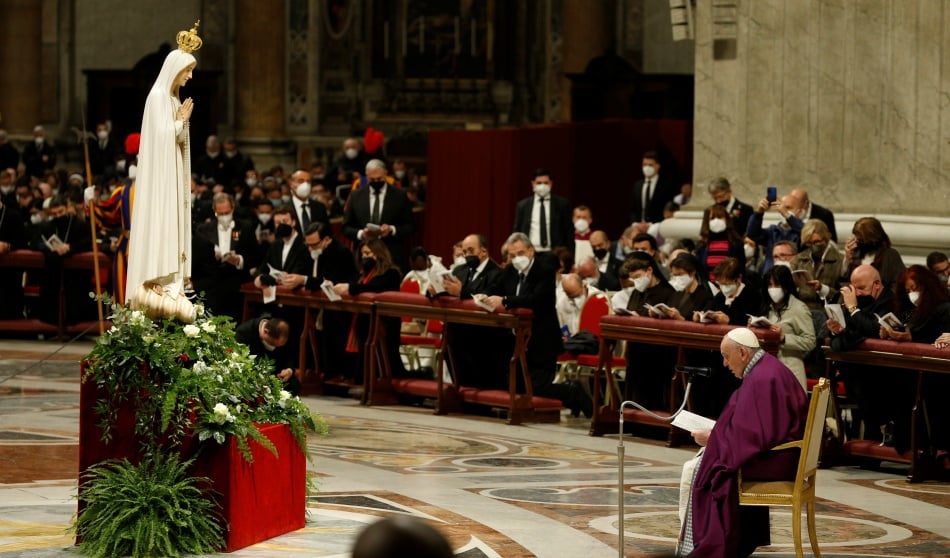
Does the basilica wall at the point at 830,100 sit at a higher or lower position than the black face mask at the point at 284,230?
higher

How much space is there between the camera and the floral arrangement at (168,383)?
8547mm

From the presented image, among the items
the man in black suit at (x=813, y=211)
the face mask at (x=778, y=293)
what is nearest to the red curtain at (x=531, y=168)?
the man in black suit at (x=813, y=211)

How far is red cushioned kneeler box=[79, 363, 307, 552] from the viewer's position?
8594 mm

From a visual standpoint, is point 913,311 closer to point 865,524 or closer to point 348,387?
point 865,524

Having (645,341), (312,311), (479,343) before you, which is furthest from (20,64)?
(645,341)

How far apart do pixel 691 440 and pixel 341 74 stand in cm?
1942

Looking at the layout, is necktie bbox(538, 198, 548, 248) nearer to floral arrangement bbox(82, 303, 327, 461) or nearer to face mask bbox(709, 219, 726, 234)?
face mask bbox(709, 219, 726, 234)

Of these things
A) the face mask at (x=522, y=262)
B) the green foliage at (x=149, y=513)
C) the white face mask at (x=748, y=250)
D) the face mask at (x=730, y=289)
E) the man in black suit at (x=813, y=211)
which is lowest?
the green foliage at (x=149, y=513)

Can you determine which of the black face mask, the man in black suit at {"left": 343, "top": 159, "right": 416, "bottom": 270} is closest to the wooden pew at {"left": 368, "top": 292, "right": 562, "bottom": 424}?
the black face mask

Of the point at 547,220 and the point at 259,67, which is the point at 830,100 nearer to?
the point at 547,220

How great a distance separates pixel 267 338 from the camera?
11.0m

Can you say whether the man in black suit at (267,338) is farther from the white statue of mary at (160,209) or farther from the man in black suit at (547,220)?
the man in black suit at (547,220)

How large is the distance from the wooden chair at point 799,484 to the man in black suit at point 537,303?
5.46m

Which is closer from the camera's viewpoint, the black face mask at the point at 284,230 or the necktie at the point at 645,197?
the black face mask at the point at 284,230
